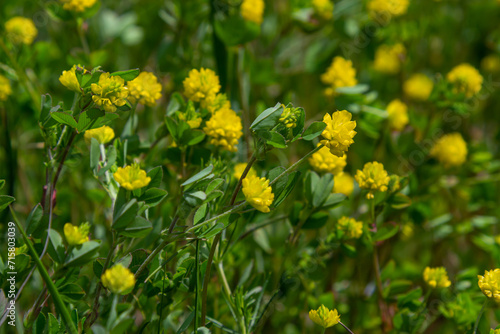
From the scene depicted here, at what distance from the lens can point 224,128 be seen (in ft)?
2.57

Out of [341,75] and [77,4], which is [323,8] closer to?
[341,75]

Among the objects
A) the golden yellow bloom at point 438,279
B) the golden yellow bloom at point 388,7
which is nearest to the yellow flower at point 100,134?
the golden yellow bloom at point 438,279

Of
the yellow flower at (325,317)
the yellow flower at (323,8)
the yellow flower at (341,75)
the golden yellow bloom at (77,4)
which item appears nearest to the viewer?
the yellow flower at (325,317)

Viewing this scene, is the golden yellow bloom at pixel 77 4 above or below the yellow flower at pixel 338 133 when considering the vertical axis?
above

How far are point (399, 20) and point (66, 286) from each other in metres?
1.21

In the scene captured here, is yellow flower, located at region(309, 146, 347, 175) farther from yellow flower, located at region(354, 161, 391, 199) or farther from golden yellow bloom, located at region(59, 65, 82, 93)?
golden yellow bloom, located at region(59, 65, 82, 93)

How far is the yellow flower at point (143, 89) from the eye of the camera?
79 centimetres

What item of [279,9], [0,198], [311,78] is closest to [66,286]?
[0,198]

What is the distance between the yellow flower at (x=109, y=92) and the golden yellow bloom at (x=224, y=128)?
16 centimetres

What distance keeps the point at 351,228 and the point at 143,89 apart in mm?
430

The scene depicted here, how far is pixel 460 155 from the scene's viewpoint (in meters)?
1.12

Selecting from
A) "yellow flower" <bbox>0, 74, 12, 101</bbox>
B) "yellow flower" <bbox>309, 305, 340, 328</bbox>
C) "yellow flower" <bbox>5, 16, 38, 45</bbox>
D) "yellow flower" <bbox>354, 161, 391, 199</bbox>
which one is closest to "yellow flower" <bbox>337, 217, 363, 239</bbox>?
"yellow flower" <bbox>354, 161, 391, 199</bbox>

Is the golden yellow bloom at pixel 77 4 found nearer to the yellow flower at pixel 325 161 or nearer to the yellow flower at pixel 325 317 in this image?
the yellow flower at pixel 325 161

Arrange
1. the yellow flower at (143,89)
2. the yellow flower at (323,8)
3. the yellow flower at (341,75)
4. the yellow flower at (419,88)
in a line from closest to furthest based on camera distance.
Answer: the yellow flower at (143,89) < the yellow flower at (341,75) < the yellow flower at (323,8) < the yellow flower at (419,88)
